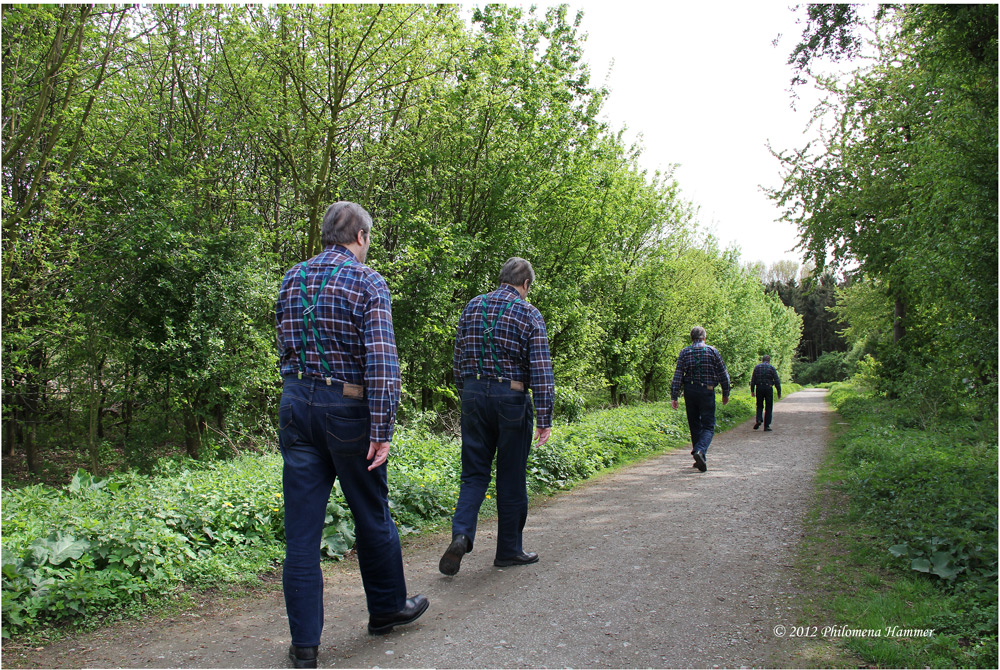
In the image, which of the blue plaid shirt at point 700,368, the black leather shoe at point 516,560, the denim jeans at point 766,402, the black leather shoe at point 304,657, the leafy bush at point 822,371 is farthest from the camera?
the leafy bush at point 822,371

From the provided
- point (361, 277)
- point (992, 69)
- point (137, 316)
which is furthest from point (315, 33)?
point (992, 69)

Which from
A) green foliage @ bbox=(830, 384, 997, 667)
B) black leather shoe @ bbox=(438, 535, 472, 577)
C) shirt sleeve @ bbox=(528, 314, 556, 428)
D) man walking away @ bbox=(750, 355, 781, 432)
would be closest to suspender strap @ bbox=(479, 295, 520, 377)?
shirt sleeve @ bbox=(528, 314, 556, 428)

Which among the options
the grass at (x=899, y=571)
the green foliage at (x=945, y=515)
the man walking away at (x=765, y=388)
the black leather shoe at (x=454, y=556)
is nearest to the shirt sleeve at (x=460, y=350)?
the black leather shoe at (x=454, y=556)

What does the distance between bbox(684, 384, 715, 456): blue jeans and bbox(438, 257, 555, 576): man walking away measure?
17.6 ft

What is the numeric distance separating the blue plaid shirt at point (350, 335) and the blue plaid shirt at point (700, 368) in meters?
6.88

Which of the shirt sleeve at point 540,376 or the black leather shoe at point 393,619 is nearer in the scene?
the black leather shoe at point 393,619

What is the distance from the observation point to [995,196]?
496 centimetres

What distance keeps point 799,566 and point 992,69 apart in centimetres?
433

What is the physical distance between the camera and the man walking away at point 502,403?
4652mm

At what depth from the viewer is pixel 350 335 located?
3.29 metres

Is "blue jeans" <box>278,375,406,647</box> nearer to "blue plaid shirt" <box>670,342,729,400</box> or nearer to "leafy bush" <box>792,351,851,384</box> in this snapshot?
"blue plaid shirt" <box>670,342,729,400</box>

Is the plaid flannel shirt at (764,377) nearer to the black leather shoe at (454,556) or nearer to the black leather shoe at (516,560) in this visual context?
the black leather shoe at (516,560)

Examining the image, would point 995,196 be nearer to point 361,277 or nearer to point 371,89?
point 361,277

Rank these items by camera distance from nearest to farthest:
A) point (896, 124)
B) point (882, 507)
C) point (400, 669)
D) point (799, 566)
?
point (400, 669) → point (799, 566) → point (882, 507) → point (896, 124)
